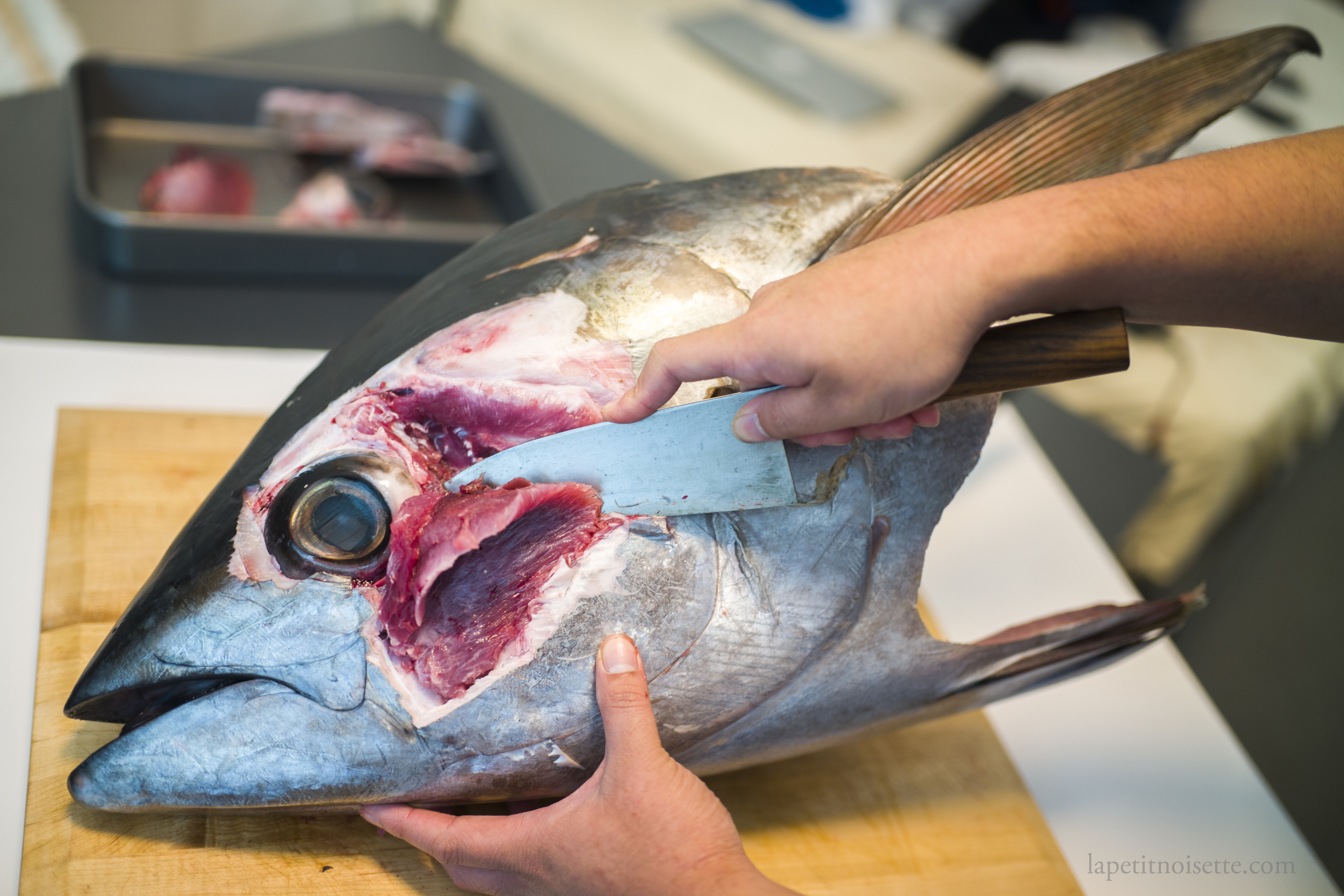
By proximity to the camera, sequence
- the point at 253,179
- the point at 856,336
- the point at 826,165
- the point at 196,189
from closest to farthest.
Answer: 1. the point at 856,336
2. the point at 196,189
3. the point at 253,179
4. the point at 826,165

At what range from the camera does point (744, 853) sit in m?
0.85

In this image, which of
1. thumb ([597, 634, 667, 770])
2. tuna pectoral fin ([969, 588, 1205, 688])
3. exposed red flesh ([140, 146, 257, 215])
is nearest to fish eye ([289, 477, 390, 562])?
thumb ([597, 634, 667, 770])

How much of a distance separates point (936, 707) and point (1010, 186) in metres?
0.58

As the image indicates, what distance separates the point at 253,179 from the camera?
76.0 inches

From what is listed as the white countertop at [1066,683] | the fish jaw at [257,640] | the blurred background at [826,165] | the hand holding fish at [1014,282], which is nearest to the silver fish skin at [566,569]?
the fish jaw at [257,640]

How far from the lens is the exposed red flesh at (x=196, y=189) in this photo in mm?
1715

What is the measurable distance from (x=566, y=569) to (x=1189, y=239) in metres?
0.59

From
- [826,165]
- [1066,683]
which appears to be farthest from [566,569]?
[826,165]

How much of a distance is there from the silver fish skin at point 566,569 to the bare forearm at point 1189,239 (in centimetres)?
16

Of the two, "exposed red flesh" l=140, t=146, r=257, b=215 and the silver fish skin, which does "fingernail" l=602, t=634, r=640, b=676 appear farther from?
"exposed red flesh" l=140, t=146, r=257, b=215

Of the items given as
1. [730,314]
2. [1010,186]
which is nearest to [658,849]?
[730,314]

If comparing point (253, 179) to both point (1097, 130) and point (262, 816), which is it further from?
point (1097, 130)

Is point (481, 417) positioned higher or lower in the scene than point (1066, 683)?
higher

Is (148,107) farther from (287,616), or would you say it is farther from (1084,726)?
(1084,726)
